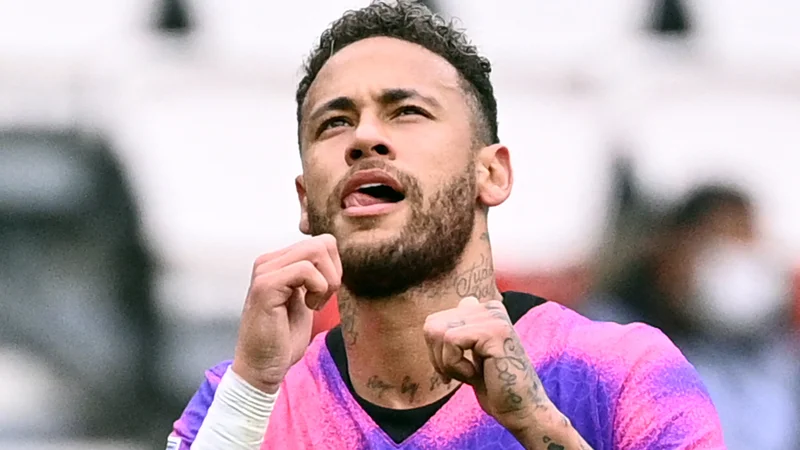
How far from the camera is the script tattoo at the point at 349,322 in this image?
1.11 m

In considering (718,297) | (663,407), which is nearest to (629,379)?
(663,407)

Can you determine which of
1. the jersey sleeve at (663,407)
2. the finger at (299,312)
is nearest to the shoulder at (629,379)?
the jersey sleeve at (663,407)

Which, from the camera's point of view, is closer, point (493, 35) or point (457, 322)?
point (457, 322)

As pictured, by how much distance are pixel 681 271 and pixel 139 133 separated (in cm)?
85

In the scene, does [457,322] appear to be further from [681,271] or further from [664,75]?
[664,75]

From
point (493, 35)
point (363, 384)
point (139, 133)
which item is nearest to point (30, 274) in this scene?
point (139, 133)

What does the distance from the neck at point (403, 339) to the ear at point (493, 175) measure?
6 cm

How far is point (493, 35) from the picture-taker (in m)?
1.56

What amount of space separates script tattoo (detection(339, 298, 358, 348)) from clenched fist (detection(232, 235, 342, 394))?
0.45 ft

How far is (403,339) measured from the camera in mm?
1084

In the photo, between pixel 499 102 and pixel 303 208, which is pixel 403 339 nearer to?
pixel 303 208

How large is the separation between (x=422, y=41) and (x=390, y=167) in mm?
219

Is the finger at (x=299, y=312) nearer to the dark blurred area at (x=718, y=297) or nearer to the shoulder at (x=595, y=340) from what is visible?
the shoulder at (x=595, y=340)

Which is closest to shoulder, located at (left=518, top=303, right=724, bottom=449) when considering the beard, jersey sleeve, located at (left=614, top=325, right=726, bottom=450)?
jersey sleeve, located at (left=614, top=325, right=726, bottom=450)
